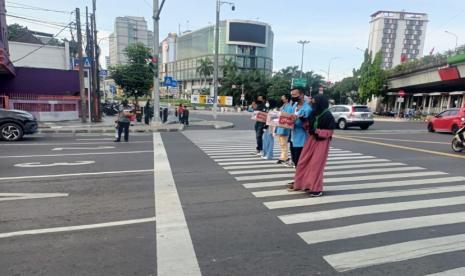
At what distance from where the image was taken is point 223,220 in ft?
15.2

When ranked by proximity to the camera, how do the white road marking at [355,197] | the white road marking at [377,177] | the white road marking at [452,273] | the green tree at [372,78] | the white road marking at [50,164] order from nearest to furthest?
1. the white road marking at [452,273]
2. the white road marking at [355,197]
3. the white road marking at [377,177]
4. the white road marking at [50,164]
5. the green tree at [372,78]

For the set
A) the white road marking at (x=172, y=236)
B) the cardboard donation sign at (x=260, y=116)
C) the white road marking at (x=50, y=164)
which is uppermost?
the cardboard donation sign at (x=260, y=116)

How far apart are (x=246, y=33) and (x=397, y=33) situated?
159ft

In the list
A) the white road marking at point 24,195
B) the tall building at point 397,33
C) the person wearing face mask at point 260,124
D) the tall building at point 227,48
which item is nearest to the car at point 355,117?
the person wearing face mask at point 260,124

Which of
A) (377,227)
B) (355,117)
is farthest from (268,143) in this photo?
(355,117)

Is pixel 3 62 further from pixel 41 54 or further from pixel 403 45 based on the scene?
pixel 403 45

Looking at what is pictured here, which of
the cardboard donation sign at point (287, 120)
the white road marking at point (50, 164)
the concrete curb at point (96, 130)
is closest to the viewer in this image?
the cardboard donation sign at point (287, 120)

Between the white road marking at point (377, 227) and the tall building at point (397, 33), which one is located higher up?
the tall building at point (397, 33)

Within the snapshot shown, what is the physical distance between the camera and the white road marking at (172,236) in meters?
3.33

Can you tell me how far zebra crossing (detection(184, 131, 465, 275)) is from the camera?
148 inches

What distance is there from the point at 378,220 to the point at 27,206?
5120mm

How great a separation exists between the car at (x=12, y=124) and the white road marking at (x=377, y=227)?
42.3ft

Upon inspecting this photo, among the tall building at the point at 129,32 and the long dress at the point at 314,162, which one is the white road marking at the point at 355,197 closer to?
the long dress at the point at 314,162

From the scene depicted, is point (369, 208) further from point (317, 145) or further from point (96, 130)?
point (96, 130)
